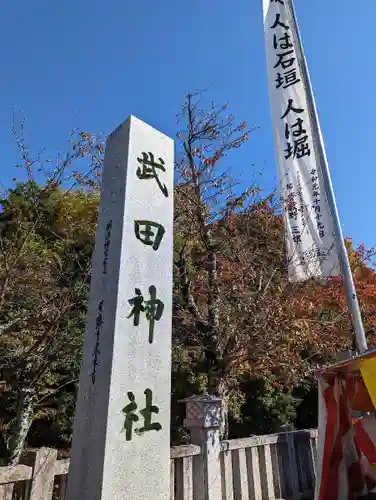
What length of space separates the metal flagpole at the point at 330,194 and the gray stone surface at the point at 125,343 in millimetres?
2949

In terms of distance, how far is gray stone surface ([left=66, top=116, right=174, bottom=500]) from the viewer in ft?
9.06

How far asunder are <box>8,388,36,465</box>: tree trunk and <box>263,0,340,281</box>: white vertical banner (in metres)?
5.69

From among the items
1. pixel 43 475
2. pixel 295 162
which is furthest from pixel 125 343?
pixel 295 162

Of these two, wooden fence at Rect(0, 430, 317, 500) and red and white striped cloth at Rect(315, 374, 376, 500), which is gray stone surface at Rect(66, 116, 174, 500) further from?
red and white striped cloth at Rect(315, 374, 376, 500)

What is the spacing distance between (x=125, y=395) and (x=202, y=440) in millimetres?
2355

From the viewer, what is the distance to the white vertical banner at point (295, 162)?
5.71 metres


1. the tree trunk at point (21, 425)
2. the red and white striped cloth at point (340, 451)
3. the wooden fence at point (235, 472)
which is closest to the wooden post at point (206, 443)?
the wooden fence at point (235, 472)

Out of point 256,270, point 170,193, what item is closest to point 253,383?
point 256,270

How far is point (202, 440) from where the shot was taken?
477 cm

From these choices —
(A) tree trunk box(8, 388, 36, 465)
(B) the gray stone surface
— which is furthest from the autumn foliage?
(B) the gray stone surface

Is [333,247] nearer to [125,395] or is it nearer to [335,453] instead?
[335,453]

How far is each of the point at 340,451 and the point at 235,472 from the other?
148cm

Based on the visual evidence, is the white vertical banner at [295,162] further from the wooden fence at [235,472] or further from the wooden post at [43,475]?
the wooden post at [43,475]

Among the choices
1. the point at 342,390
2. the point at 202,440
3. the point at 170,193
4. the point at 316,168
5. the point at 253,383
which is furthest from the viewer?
the point at 253,383
